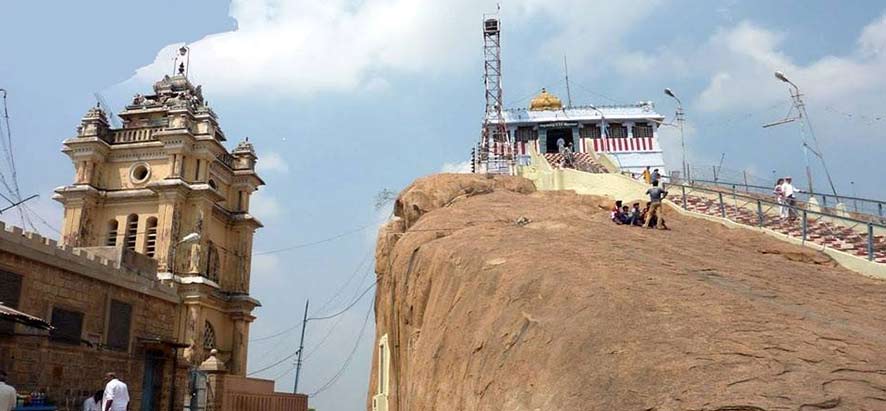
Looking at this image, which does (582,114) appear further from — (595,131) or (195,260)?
(195,260)

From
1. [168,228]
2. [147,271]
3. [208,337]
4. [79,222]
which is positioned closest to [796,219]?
[147,271]

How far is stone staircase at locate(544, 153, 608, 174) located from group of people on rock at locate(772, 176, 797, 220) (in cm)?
926

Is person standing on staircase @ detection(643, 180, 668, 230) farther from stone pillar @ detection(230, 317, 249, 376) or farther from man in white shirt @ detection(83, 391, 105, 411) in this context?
stone pillar @ detection(230, 317, 249, 376)

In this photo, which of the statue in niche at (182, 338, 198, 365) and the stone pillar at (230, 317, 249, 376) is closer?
the statue in niche at (182, 338, 198, 365)

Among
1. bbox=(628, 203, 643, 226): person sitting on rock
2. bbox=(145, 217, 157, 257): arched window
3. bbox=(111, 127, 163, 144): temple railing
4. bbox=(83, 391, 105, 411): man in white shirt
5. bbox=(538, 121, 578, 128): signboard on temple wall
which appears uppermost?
bbox=(538, 121, 578, 128): signboard on temple wall

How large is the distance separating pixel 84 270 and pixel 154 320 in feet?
14.4

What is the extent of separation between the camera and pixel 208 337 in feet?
123

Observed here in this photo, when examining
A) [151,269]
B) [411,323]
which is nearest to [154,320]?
[151,269]

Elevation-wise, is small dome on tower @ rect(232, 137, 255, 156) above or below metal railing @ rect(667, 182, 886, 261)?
above

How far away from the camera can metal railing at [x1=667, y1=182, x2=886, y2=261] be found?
53.9 ft

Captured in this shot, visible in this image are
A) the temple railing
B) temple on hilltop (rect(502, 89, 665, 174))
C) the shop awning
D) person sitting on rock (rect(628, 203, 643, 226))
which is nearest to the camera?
the shop awning

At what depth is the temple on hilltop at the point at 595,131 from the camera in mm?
44656

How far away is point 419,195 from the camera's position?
2147 centimetres

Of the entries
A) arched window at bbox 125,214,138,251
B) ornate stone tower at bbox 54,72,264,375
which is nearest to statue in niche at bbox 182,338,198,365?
ornate stone tower at bbox 54,72,264,375
